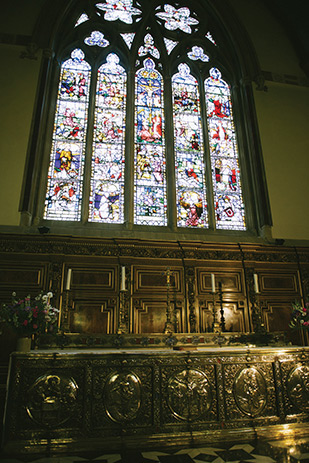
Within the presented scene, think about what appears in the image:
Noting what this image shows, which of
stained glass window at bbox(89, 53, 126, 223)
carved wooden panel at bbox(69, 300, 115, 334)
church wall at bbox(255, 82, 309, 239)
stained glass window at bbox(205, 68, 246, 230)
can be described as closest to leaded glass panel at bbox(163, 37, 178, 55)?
stained glass window at bbox(205, 68, 246, 230)

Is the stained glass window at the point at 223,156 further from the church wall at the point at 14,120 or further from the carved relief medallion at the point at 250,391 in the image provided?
the church wall at the point at 14,120

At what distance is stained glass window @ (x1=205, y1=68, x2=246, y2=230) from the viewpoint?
7.34 meters

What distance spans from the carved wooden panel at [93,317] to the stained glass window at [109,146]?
1631 millimetres

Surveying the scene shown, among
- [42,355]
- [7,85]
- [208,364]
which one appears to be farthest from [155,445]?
[7,85]

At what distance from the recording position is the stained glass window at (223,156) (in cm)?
734

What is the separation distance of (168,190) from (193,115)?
6.63ft

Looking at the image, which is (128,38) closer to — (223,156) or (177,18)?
(177,18)

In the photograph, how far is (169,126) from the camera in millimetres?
7660

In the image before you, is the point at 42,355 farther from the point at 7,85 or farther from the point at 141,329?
the point at 7,85

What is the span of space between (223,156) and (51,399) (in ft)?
19.0

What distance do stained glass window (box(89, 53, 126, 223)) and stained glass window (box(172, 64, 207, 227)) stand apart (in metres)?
1.15

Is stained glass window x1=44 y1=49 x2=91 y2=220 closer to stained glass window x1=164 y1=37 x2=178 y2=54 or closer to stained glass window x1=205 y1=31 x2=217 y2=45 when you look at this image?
stained glass window x1=164 y1=37 x2=178 y2=54

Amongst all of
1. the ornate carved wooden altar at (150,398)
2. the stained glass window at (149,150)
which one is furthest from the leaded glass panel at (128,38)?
the ornate carved wooden altar at (150,398)

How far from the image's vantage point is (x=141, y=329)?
5.87 metres
